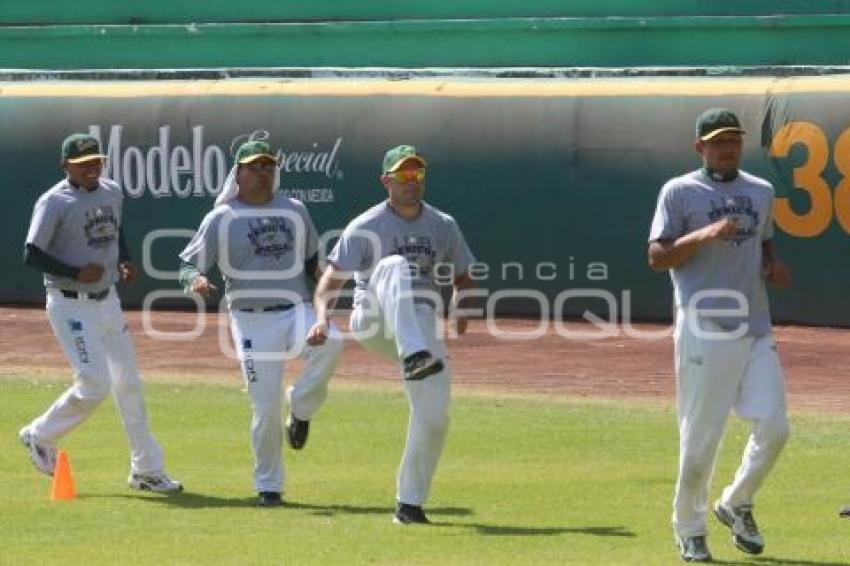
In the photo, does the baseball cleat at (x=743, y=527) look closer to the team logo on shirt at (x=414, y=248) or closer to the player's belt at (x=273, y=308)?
the team logo on shirt at (x=414, y=248)

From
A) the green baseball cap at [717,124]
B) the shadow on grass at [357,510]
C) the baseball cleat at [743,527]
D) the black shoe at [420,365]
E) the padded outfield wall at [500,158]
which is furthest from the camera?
the padded outfield wall at [500,158]

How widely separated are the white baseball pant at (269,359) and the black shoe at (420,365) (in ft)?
4.22

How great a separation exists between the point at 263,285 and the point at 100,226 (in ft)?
4.14

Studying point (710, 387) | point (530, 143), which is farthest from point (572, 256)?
point (710, 387)

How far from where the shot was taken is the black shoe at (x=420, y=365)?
11320 mm

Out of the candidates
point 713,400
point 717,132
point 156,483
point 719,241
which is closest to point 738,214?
point 719,241

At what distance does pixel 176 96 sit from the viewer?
25.5 m

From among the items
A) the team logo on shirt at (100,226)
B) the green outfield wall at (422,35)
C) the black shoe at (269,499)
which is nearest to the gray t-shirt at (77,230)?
the team logo on shirt at (100,226)

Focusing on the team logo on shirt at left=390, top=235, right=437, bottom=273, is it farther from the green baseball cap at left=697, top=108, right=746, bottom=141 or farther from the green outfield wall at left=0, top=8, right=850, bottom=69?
the green outfield wall at left=0, top=8, right=850, bottom=69

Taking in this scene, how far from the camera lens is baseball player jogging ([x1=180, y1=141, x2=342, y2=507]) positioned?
1247 cm

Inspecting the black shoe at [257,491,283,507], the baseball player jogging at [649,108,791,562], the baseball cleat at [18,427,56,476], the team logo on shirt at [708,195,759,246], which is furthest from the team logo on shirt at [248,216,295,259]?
the team logo on shirt at [708,195,759,246]

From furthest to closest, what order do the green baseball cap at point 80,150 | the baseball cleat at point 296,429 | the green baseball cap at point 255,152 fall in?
the baseball cleat at point 296,429 < the green baseball cap at point 80,150 < the green baseball cap at point 255,152

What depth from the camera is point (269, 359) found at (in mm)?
12523

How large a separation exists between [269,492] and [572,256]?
1134cm
